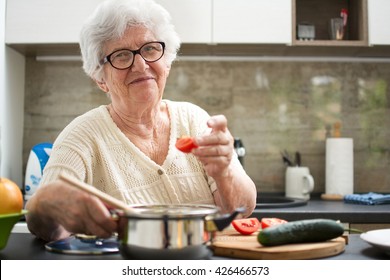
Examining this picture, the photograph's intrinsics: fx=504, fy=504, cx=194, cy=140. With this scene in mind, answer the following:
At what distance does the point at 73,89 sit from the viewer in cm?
247

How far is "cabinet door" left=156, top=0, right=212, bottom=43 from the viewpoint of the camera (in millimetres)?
2164

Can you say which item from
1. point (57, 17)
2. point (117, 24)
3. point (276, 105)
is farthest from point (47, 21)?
point (276, 105)

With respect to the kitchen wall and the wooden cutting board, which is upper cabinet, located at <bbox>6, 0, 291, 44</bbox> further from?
the wooden cutting board

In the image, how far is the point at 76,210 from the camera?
86 cm

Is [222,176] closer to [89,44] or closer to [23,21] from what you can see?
[89,44]

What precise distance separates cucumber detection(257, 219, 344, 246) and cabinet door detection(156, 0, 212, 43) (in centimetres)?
141

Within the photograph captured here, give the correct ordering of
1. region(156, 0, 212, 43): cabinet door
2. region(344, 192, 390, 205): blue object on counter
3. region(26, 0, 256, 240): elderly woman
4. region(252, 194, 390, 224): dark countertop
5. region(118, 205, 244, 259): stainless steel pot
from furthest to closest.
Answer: region(156, 0, 212, 43): cabinet door < region(344, 192, 390, 205): blue object on counter < region(252, 194, 390, 224): dark countertop < region(26, 0, 256, 240): elderly woman < region(118, 205, 244, 259): stainless steel pot

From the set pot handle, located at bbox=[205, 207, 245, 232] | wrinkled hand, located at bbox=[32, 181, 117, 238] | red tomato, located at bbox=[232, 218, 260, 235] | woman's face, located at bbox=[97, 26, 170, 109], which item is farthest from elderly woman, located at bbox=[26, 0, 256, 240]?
pot handle, located at bbox=[205, 207, 245, 232]

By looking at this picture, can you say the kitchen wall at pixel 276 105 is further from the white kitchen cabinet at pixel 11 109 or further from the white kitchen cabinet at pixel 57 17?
the white kitchen cabinet at pixel 57 17

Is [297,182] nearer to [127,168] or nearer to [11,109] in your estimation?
[127,168]

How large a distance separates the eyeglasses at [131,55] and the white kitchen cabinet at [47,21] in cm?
93

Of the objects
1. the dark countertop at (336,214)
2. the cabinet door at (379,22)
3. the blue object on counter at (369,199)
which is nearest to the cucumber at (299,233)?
the dark countertop at (336,214)

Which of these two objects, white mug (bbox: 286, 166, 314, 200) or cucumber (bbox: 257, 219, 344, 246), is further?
white mug (bbox: 286, 166, 314, 200)

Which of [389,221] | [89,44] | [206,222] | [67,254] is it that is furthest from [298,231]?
[389,221]
